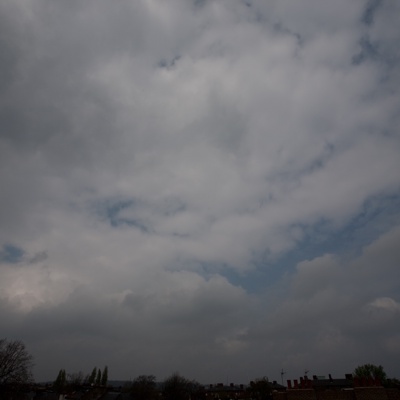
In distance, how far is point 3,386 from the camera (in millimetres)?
64562

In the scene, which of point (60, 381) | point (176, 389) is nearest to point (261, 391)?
point (176, 389)

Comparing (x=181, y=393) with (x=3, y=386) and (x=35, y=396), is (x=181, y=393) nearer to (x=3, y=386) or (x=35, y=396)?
(x=35, y=396)

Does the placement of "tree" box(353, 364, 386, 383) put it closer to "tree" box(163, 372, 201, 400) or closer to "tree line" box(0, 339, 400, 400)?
"tree line" box(0, 339, 400, 400)

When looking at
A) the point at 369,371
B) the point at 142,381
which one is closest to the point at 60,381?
the point at 142,381

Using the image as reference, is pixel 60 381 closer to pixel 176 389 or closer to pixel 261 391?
pixel 176 389

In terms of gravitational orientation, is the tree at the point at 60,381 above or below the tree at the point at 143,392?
above

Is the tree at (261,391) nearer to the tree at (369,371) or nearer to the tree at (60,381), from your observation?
the tree at (369,371)

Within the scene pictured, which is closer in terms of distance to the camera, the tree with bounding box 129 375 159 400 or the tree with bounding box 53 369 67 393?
the tree with bounding box 129 375 159 400

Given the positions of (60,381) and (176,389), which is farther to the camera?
(60,381)

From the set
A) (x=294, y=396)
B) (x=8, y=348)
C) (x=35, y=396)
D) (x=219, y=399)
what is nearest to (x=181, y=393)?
(x=219, y=399)

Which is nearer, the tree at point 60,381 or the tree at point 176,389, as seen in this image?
the tree at point 176,389

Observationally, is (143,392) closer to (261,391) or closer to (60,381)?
(261,391)

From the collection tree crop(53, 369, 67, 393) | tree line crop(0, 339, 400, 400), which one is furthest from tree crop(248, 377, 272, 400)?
tree crop(53, 369, 67, 393)

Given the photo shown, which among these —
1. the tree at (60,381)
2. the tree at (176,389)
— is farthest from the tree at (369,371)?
the tree at (60,381)
